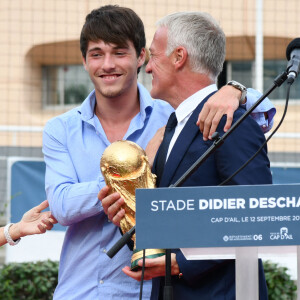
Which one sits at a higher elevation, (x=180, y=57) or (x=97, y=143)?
(x=180, y=57)

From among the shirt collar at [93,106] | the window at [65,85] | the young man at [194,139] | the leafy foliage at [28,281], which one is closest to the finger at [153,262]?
the young man at [194,139]

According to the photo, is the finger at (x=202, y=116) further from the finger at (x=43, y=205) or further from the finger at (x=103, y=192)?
the finger at (x=43, y=205)

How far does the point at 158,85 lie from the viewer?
9.80 ft

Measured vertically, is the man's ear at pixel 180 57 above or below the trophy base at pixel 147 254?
above

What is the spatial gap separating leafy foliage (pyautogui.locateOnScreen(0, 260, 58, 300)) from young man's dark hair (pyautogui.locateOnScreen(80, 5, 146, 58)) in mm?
3031

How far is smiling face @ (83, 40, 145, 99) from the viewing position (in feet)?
10.1

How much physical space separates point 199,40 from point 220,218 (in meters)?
0.99

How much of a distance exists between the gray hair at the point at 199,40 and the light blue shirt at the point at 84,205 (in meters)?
0.22

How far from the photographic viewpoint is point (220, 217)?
2.12 metres

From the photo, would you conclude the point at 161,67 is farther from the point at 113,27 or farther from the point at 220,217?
the point at 220,217

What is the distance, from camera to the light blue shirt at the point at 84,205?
2926 millimetres

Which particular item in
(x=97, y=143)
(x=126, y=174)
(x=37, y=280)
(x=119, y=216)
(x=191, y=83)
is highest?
(x=37, y=280)

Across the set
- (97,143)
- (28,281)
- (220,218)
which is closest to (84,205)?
(97,143)

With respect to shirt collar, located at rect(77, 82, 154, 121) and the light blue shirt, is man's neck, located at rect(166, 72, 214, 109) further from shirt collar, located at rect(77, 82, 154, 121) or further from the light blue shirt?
shirt collar, located at rect(77, 82, 154, 121)
